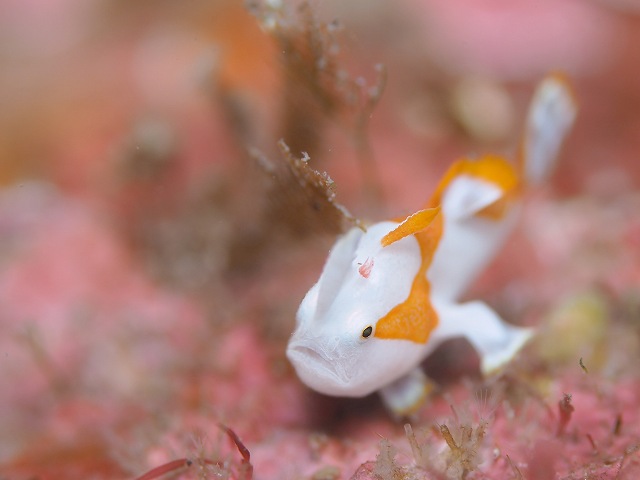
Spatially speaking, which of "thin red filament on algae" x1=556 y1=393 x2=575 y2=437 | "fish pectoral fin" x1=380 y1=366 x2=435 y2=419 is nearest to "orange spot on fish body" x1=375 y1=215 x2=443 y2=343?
"fish pectoral fin" x1=380 y1=366 x2=435 y2=419

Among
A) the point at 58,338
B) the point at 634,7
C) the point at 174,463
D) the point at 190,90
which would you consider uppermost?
the point at 634,7

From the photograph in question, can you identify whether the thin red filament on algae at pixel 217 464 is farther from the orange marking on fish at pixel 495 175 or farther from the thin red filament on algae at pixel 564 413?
the orange marking on fish at pixel 495 175

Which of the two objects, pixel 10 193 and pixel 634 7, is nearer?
pixel 10 193

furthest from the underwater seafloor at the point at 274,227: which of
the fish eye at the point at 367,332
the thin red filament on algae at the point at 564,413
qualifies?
the fish eye at the point at 367,332

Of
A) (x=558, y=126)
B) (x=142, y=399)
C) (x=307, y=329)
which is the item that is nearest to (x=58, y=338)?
(x=142, y=399)

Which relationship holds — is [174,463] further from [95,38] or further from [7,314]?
[95,38]

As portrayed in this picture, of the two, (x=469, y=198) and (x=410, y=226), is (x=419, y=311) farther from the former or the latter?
(x=469, y=198)

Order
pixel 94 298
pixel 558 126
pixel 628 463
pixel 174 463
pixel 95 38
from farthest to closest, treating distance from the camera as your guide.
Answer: pixel 95 38
pixel 94 298
pixel 558 126
pixel 174 463
pixel 628 463
